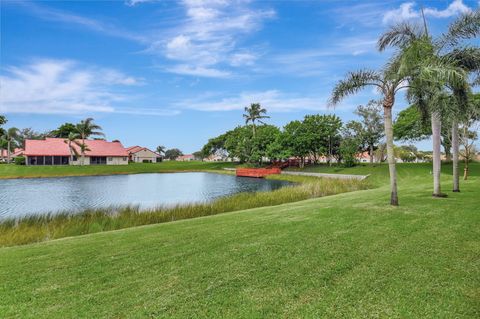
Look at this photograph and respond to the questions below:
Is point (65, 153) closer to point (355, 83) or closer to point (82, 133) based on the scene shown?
point (82, 133)

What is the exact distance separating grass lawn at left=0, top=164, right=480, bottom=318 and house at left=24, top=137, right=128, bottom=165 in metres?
61.5

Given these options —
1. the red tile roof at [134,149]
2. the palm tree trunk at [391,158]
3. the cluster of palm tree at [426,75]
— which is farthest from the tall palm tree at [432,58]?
the red tile roof at [134,149]

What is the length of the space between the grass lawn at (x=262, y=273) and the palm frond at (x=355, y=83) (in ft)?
16.6

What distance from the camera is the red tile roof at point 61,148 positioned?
58.1 metres

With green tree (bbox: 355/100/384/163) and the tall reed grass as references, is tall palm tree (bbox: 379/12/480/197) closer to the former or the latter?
the tall reed grass

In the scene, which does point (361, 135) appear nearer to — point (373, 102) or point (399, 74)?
point (373, 102)

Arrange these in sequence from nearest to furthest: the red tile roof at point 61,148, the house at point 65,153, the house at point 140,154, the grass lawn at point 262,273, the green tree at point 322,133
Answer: the grass lawn at point 262,273 < the green tree at point 322,133 < the house at point 65,153 < the red tile roof at point 61,148 < the house at point 140,154

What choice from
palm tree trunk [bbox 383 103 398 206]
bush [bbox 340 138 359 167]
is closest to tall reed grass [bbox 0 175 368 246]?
palm tree trunk [bbox 383 103 398 206]

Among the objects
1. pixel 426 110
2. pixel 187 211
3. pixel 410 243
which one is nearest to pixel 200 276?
pixel 410 243

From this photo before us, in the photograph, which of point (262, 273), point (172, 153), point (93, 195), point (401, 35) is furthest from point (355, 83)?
point (172, 153)

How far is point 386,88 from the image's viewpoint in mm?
10336

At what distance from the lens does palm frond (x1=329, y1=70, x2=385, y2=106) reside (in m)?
10.4

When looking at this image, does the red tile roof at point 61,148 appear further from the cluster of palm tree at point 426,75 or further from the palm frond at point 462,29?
the palm frond at point 462,29

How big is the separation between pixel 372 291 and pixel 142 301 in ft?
10.1
